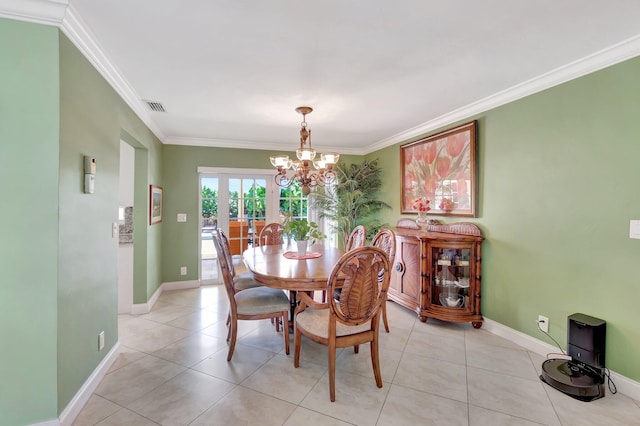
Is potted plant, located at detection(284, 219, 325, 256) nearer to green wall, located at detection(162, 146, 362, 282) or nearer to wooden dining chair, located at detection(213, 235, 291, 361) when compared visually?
wooden dining chair, located at detection(213, 235, 291, 361)

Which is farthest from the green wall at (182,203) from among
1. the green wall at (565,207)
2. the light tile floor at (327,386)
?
the green wall at (565,207)

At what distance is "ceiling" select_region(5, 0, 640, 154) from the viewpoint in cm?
164

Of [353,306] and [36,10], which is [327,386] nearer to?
[353,306]

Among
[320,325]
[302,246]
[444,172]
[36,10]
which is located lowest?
[320,325]

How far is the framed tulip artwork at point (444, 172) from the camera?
10.6 feet

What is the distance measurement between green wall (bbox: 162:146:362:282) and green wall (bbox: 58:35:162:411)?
183 cm

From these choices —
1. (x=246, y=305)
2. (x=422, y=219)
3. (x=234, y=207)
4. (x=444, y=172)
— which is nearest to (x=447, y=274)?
(x=422, y=219)

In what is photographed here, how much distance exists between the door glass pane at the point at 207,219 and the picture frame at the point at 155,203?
645 mm

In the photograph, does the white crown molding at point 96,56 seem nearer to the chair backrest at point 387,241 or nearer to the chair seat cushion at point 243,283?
the chair seat cushion at point 243,283

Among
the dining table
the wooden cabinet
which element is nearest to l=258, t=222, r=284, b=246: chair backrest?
the dining table

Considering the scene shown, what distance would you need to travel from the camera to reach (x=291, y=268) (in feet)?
7.94

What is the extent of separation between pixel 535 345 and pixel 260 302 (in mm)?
2527

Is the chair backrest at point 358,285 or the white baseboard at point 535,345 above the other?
the chair backrest at point 358,285

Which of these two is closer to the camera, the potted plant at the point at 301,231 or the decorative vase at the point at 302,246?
the potted plant at the point at 301,231
